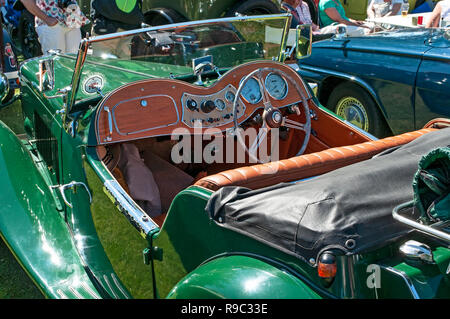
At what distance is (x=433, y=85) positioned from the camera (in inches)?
167

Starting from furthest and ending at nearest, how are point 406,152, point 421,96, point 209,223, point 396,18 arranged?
point 396,18 → point 421,96 → point 406,152 → point 209,223

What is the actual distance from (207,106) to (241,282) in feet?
4.87

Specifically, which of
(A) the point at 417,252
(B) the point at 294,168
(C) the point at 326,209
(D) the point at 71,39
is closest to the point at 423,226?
(A) the point at 417,252

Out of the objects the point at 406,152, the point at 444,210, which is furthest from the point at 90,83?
the point at 444,210

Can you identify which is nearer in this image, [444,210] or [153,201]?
[444,210]

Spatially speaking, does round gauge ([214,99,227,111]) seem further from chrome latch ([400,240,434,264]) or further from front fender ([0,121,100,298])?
chrome latch ([400,240,434,264])

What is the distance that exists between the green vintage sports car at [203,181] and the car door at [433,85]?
1400mm

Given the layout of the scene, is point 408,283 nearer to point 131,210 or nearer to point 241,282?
point 241,282

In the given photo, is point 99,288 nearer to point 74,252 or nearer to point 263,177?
point 74,252

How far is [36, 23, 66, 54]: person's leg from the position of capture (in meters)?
6.28

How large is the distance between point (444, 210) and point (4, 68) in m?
5.24

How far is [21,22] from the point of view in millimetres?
8328

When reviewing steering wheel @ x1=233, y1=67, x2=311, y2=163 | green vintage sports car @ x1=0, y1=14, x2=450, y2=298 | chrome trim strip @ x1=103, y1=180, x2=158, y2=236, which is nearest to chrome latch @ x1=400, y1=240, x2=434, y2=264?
green vintage sports car @ x1=0, y1=14, x2=450, y2=298

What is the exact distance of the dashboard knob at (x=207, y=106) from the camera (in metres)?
2.88
